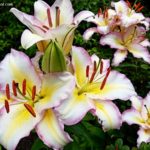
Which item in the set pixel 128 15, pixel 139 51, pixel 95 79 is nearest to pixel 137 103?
pixel 139 51

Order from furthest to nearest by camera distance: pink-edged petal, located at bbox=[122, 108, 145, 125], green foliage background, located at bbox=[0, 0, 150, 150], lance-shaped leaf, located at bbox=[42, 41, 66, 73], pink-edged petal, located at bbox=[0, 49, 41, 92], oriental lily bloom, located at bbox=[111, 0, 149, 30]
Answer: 1. oriental lily bloom, located at bbox=[111, 0, 149, 30]
2. pink-edged petal, located at bbox=[122, 108, 145, 125]
3. green foliage background, located at bbox=[0, 0, 150, 150]
4. pink-edged petal, located at bbox=[0, 49, 41, 92]
5. lance-shaped leaf, located at bbox=[42, 41, 66, 73]

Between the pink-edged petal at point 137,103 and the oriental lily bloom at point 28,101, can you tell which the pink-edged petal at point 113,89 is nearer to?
the oriental lily bloom at point 28,101

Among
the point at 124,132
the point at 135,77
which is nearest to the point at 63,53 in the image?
the point at 124,132

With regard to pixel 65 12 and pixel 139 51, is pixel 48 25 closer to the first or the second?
pixel 65 12

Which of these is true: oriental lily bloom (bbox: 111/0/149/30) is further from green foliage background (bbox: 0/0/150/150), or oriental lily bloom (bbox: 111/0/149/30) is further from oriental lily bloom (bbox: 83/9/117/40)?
green foliage background (bbox: 0/0/150/150)

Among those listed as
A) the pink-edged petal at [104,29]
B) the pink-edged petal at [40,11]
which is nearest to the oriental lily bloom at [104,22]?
the pink-edged petal at [104,29]

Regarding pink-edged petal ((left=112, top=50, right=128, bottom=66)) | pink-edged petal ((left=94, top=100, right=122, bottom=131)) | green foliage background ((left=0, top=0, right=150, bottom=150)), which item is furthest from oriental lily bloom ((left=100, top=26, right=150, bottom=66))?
pink-edged petal ((left=94, top=100, right=122, bottom=131))

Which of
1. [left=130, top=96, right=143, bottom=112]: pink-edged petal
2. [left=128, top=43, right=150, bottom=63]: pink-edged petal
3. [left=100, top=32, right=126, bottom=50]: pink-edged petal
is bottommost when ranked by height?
[left=130, top=96, right=143, bottom=112]: pink-edged petal
